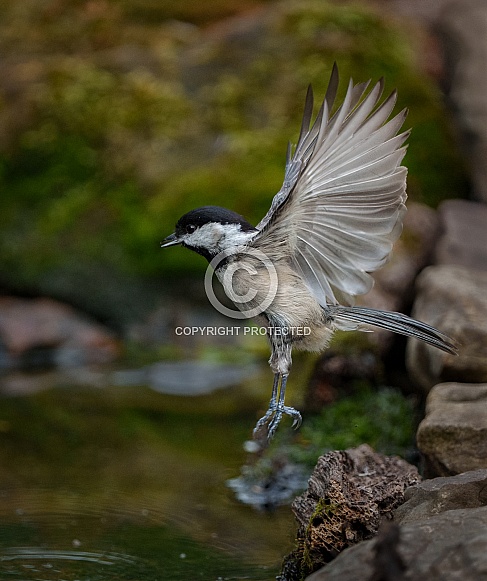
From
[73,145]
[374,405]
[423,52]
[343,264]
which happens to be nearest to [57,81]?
[73,145]

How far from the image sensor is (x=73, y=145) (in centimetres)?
812

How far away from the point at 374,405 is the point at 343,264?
1.78 meters

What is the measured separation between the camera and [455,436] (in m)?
3.70

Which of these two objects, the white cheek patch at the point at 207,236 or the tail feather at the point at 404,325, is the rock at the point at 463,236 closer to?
the tail feather at the point at 404,325

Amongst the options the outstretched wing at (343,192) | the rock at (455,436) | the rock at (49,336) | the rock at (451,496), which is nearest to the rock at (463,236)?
the rock at (455,436)

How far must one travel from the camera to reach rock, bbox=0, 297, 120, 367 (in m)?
7.19

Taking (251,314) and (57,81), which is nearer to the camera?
(251,314)

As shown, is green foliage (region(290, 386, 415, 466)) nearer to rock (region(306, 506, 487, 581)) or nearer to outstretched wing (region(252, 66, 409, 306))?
outstretched wing (region(252, 66, 409, 306))

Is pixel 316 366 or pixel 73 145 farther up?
pixel 73 145

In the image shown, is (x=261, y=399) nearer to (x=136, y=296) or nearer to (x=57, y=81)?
(x=136, y=296)

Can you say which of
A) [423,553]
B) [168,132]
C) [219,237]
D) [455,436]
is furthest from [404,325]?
[168,132]

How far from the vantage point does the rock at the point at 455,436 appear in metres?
3.66

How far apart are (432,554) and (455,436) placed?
1.39 metres

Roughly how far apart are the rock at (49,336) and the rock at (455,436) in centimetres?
391
